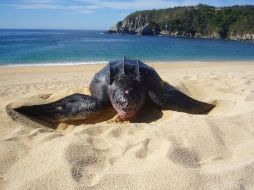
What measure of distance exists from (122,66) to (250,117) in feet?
6.94

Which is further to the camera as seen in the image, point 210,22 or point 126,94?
point 210,22

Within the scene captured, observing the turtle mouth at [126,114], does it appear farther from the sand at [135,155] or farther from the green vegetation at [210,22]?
the green vegetation at [210,22]

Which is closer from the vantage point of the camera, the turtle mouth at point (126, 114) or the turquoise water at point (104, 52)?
the turtle mouth at point (126, 114)

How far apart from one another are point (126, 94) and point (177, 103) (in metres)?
0.84

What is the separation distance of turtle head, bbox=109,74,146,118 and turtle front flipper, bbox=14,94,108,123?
0.29 m

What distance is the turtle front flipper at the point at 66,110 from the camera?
15.0 feet

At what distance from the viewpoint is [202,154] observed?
3.13m

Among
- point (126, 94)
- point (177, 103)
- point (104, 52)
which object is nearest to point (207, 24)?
point (104, 52)

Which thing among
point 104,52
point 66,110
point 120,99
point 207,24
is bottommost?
point 207,24

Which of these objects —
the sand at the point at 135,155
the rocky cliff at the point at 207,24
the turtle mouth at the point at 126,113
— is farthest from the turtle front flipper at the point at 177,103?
the rocky cliff at the point at 207,24

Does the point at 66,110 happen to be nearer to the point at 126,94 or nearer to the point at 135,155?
the point at 126,94

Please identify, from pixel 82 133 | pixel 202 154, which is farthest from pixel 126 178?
pixel 82 133

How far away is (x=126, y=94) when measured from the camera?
4.57 meters

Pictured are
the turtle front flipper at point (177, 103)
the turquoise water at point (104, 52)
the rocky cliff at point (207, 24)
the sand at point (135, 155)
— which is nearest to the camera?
the sand at point (135, 155)
